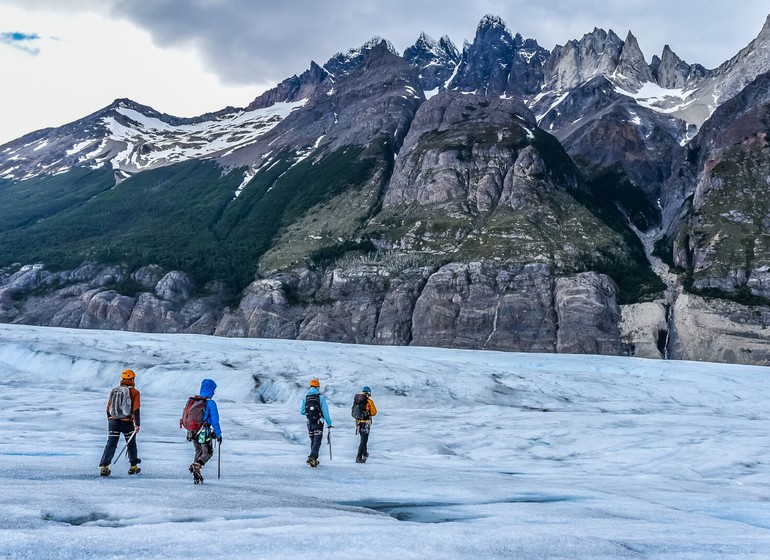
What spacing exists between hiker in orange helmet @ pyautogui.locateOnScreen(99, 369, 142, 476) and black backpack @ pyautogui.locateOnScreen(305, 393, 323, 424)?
5.55 metres

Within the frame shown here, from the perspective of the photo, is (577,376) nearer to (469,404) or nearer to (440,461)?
(469,404)

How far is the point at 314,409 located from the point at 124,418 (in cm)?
607

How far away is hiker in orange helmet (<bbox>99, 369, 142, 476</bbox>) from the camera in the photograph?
1495 centimetres

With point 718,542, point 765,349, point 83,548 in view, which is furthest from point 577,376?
point 765,349

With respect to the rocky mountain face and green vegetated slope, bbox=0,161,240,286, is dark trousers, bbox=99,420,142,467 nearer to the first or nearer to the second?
the rocky mountain face

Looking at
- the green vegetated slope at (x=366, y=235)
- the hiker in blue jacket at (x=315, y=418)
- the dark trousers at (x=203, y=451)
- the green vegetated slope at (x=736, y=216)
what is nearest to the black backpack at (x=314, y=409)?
the hiker in blue jacket at (x=315, y=418)

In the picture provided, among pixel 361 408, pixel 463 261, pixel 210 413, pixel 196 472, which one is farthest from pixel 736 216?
pixel 196 472

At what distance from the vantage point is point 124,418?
15.1m

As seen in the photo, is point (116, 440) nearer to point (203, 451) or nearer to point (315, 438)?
point (203, 451)

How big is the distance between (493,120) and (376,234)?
69.9 metres

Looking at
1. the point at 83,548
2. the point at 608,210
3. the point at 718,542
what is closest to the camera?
the point at 83,548

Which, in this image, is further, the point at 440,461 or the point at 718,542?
the point at 440,461

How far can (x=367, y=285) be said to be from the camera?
135m

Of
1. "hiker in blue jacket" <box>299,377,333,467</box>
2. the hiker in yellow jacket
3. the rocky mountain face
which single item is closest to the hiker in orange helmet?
"hiker in blue jacket" <box>299,377,333,467</box>
